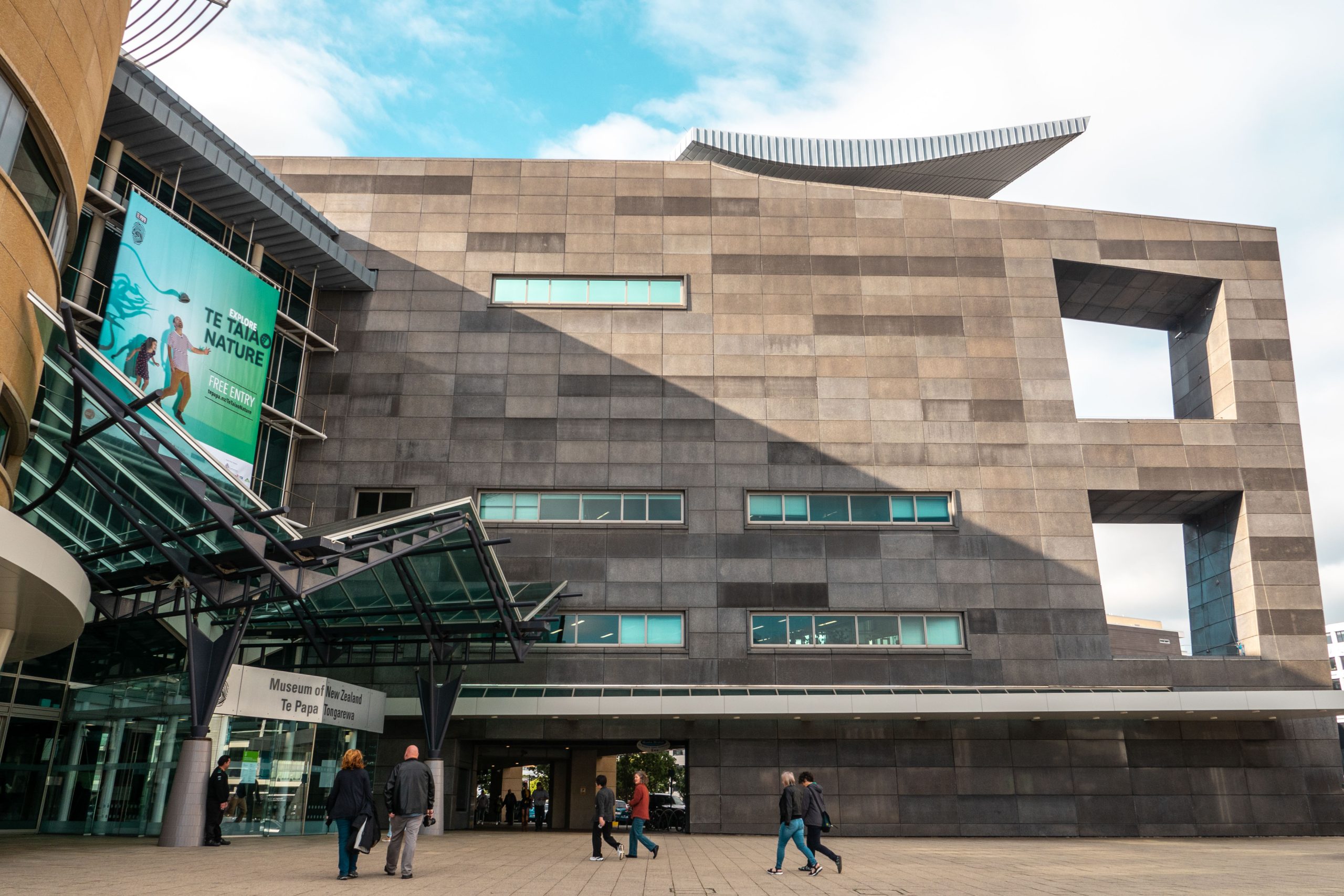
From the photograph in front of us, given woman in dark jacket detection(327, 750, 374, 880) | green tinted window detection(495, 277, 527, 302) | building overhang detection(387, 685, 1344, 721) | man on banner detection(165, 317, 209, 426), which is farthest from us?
green tinted window detection(495, 277, 527, 302)

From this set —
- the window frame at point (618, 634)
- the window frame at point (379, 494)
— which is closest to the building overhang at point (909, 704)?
the window frame at point (618, 634)

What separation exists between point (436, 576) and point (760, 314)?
14.4 meters

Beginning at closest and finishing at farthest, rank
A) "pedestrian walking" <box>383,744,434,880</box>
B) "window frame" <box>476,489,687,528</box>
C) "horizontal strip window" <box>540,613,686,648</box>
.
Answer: "pedestrian walking" <box>383,744,434,880</box> → "horizontal strip window" <box>540,613,686,648</box> → "window frame" <box>476,489,687,528</box>

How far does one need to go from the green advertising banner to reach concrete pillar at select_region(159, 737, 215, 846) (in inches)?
371

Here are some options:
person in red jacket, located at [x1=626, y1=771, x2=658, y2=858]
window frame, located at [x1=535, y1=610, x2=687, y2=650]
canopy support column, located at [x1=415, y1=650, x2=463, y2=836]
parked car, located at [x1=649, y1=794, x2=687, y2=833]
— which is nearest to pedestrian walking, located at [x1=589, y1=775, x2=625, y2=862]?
person in red jacket, located at [x1=626, y1=771, x2=658, y2=858]

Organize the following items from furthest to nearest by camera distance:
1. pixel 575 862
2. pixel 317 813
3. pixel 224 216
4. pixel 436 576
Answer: pixel 224 216 → pixel 436 576 → pixel 317 813 → pixel 575 862

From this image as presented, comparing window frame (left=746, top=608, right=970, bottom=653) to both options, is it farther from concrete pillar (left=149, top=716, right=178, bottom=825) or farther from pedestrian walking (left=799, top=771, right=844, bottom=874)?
concrete pillar (left=149, top=716, right=178, bottom=825)

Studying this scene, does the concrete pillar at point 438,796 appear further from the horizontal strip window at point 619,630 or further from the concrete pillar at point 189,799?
the concrete pillar at point 189,799

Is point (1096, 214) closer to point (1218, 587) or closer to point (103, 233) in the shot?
point (1218, 587)

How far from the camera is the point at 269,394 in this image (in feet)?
101

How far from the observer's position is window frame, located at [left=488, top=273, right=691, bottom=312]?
109 feet

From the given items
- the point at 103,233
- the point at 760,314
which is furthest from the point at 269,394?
the point at 760,314

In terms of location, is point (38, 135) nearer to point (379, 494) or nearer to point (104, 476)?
point (104, 476)

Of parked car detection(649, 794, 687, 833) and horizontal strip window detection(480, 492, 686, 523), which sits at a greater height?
horizontal strip window detection(480, 492, 686, 523)
